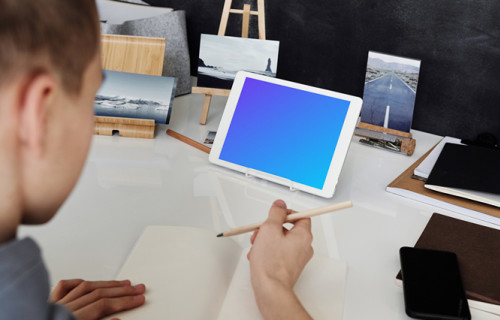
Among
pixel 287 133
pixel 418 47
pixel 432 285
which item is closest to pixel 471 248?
pixel 432 285

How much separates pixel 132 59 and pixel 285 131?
0.44 meters

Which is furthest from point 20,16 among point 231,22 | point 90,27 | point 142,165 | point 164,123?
point 231,22

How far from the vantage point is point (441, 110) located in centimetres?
145

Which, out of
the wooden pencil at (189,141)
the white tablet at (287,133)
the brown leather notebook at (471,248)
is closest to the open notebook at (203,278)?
the brown leather notebook at (471,248)

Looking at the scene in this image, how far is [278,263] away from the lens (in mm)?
758

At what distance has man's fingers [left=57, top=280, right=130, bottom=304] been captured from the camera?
713mm

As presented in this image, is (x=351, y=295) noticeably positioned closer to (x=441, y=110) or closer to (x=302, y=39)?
(x=441, y=110)

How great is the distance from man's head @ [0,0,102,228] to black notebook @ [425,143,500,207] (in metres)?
0.82

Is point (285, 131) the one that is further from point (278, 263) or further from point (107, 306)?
point (107, 306)

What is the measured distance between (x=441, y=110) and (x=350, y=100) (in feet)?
1.54

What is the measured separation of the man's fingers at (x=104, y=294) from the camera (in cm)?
70

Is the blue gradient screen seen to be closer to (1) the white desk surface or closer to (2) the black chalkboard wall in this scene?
(1) the white desk surface

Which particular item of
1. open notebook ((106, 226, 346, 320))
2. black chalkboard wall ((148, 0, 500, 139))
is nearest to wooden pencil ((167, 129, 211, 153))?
open notebook ((106, 226, 346, 320))

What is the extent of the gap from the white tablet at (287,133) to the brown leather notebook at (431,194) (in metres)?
0.16
